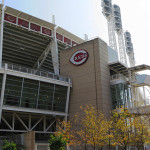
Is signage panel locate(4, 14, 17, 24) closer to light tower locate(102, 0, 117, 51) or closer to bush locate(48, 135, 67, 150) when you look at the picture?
bush locate(48, 135, 67, 150)

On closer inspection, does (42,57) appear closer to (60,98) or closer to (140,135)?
(60,98)

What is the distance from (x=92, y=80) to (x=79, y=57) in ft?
19.1

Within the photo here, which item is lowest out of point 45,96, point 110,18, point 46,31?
point 45,96

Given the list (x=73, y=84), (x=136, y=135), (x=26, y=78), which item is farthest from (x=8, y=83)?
(x=136, y=135)

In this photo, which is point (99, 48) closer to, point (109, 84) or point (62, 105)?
point (109, 84)

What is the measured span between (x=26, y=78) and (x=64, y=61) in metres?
11.3

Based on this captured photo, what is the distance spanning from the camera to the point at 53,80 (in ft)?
131

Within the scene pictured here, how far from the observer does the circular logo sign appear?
140 feet

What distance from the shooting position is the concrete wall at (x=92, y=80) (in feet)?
128

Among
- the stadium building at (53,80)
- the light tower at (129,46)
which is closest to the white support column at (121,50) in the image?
the light tower at (129,46)

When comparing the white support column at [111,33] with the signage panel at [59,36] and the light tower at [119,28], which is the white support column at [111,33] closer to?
the light tower at [119,28]

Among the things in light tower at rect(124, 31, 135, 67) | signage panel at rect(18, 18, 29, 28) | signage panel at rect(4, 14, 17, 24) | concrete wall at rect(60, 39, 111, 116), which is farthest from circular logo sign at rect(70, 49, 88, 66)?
light tower at rect(124, 31, 135, 67)

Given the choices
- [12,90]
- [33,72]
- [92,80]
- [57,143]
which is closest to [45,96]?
[33,72]

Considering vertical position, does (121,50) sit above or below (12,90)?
above
